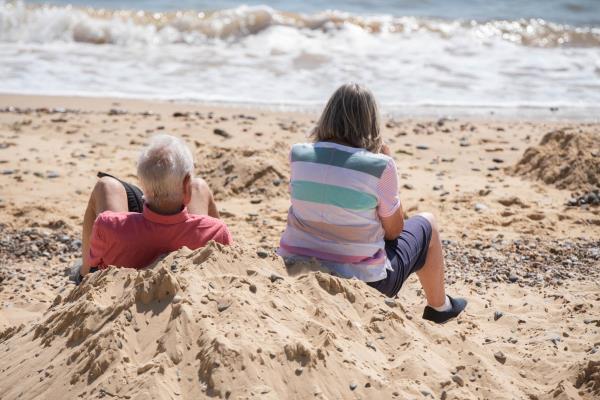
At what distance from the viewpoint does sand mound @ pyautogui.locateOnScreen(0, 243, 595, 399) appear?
349 centimetres

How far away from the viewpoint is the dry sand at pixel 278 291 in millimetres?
3576

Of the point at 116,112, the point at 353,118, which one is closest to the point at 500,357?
the point at 353,118

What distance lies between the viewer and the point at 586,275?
5938 millimetres

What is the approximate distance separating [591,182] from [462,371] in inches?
173

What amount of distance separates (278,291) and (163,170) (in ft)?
2.58

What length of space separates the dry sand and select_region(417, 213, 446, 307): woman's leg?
0.27 meters

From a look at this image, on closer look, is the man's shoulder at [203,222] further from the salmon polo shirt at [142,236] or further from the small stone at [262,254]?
the small stone at [262,254]

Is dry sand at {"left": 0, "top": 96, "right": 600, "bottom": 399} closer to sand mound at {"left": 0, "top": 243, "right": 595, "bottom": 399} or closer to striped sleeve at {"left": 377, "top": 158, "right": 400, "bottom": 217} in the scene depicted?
sand mound at {"left": 0, "top": 243, "right": 595, "bottom": 399}

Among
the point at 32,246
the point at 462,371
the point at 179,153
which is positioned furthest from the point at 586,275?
the point at 32,246

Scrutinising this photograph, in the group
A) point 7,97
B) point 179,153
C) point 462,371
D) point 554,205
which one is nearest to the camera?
point 462,371

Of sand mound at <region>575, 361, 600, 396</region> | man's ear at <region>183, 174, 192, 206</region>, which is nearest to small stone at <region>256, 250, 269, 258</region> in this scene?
man's ear at <region>183, 174, 192, 206</region>

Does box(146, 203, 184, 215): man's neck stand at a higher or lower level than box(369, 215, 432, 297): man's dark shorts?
higher

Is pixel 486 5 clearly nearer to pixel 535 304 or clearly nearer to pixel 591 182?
pixel 591 182

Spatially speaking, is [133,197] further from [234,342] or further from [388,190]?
[234,342]
